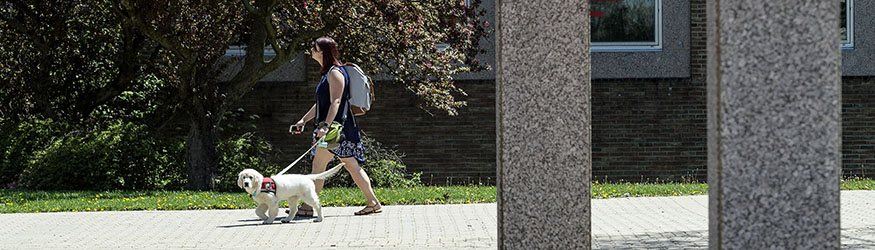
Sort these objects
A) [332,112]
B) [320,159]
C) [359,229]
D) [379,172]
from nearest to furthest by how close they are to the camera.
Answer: [359,229], [332,112], [320,159], [379,172]

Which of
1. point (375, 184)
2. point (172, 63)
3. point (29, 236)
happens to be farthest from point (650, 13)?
point (29, 236)

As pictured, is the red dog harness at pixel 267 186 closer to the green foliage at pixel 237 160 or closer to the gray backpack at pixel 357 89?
the gray backpack at pixel 357 89

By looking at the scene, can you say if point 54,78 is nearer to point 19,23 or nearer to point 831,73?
point 19,23

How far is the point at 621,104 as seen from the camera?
17.5 m

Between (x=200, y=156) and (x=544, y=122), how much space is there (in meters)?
10.3

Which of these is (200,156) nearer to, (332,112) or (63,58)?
(63,58)

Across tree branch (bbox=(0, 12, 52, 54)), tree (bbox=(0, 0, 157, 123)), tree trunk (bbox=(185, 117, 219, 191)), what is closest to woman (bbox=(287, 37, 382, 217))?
tree trunk (bbox=(185, 117, 219, 191))

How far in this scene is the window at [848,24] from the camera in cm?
1741

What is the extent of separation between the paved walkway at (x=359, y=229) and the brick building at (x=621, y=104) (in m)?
6.44

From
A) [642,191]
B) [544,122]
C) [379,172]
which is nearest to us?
[544,122]

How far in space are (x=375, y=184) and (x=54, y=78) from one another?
17.4ft

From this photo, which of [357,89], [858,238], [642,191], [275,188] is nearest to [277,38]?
[642,191]

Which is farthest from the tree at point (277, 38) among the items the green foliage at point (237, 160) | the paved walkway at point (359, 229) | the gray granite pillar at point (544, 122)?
the gray granite pillar at point (544, 122)

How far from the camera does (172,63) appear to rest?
14914mm
